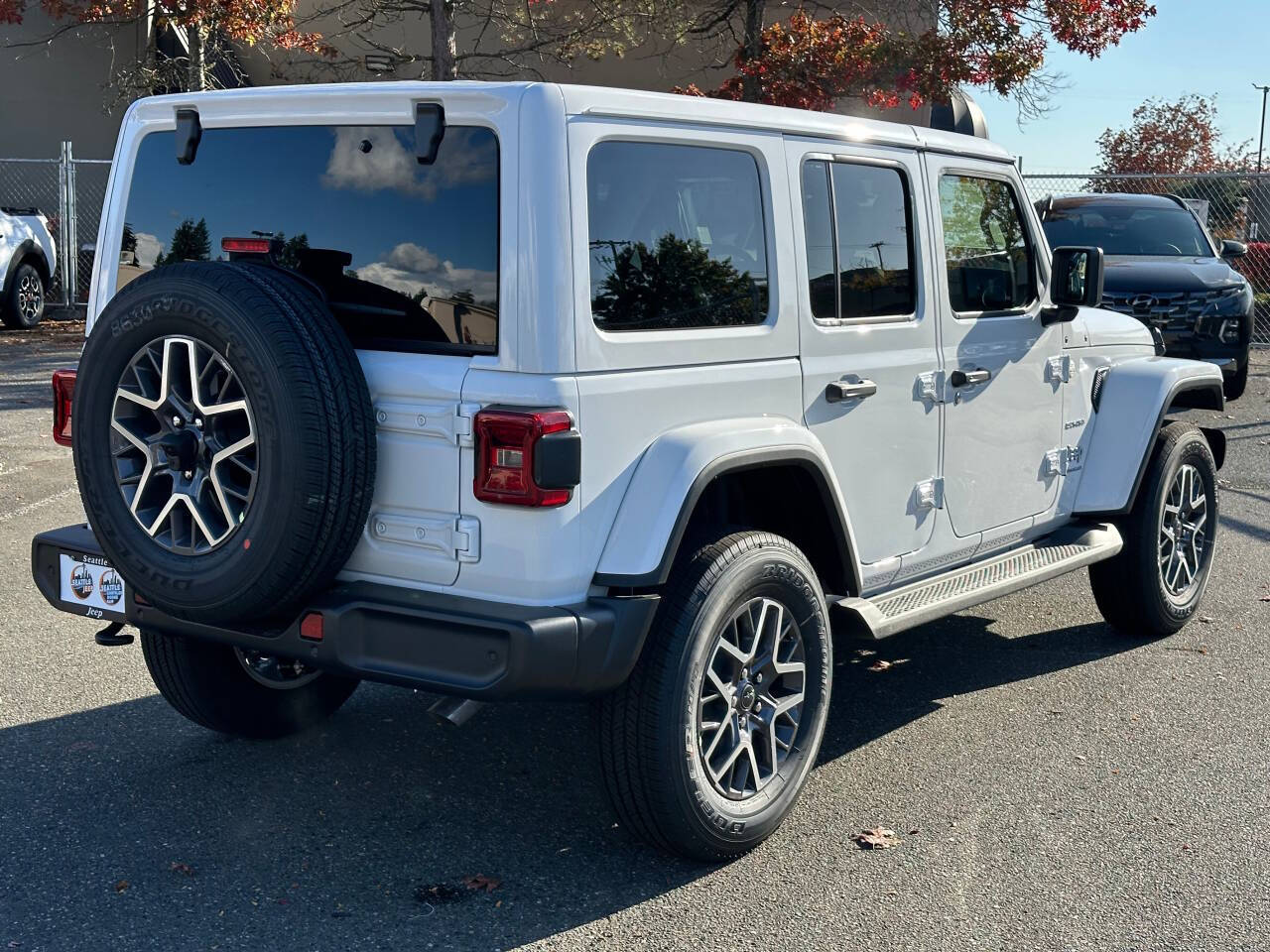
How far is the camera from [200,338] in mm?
3521

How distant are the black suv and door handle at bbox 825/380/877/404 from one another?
8.34 meters

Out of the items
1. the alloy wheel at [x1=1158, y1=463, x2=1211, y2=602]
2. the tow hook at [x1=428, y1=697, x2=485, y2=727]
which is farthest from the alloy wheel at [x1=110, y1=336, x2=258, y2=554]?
the alloy wheel at [x1=1158, y1=463, x2=1211, y2=602]

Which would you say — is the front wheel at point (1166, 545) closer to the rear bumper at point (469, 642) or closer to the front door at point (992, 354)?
the front door at point (992, 354)

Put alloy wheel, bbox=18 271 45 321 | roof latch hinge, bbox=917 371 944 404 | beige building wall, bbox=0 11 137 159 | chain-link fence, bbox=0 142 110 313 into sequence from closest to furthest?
1. roof latch hinge, bbox=917 371 944 404
2. alloy wheel, bbox=18 271 45 321
3. chain-link fence, bbox=0 142 110 313
4. beige building wall, bbox=0 11 137 159

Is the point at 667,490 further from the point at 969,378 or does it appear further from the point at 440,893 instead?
the point at 969,378

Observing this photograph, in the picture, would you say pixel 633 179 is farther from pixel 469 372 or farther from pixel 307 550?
pixel 307 550

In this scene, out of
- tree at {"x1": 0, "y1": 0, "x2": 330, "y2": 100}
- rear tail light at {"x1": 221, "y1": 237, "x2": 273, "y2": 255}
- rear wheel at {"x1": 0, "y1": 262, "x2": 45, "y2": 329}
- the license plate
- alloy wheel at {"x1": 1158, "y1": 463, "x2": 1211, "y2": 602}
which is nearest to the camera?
rear tail light at {"x1": 221, "y1": 237, "x2": 273, "y2": 255}

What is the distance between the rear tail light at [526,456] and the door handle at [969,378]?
1899mm

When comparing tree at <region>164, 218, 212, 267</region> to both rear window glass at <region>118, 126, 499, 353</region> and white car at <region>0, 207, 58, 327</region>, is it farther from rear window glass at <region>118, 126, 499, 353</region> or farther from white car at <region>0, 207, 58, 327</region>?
white car at <region>0, 207, 58, 327</region>

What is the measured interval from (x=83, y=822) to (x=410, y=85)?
2285 mm

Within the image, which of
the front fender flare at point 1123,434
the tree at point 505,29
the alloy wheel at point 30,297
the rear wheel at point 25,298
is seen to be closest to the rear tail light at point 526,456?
the front fender flare at point 1123,434

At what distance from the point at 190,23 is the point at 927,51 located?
7.82 meters

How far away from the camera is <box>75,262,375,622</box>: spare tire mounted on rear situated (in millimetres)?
3436

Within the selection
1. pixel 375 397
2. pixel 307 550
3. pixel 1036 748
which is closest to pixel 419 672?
pixel 307 550
